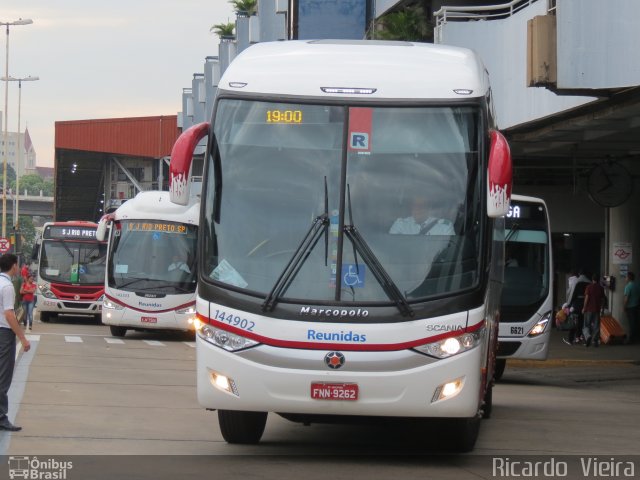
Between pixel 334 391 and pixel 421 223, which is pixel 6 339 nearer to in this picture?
pixel 334 391

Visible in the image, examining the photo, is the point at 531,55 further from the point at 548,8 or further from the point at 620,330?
the point at 620,330

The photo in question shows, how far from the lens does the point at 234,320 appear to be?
10.1 metres

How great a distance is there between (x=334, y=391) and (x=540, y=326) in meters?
11.0

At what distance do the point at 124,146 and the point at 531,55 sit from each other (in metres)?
58.8

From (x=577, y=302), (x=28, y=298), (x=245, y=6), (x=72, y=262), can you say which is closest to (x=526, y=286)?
(x=577, y=302)

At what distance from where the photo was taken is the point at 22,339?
39.1 ft

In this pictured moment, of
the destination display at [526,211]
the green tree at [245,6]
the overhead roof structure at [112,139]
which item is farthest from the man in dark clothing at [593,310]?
the overhead roof structure at [112,139]

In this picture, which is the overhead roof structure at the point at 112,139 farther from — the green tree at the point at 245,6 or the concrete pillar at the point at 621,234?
the concrete pillar at the point at 621,234

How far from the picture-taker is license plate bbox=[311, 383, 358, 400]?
32.4ft

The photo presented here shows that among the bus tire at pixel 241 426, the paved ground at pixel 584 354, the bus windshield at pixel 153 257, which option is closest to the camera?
the bus tire at pixel 241 426

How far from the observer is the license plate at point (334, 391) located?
9.88 m

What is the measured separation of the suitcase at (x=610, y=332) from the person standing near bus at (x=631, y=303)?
1.40ft

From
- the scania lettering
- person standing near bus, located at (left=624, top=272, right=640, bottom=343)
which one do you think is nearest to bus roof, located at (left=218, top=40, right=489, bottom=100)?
person standing near bus, located at (left=624, top=272, right=640, bottom=343)

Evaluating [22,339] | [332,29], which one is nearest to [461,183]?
[22,339]
